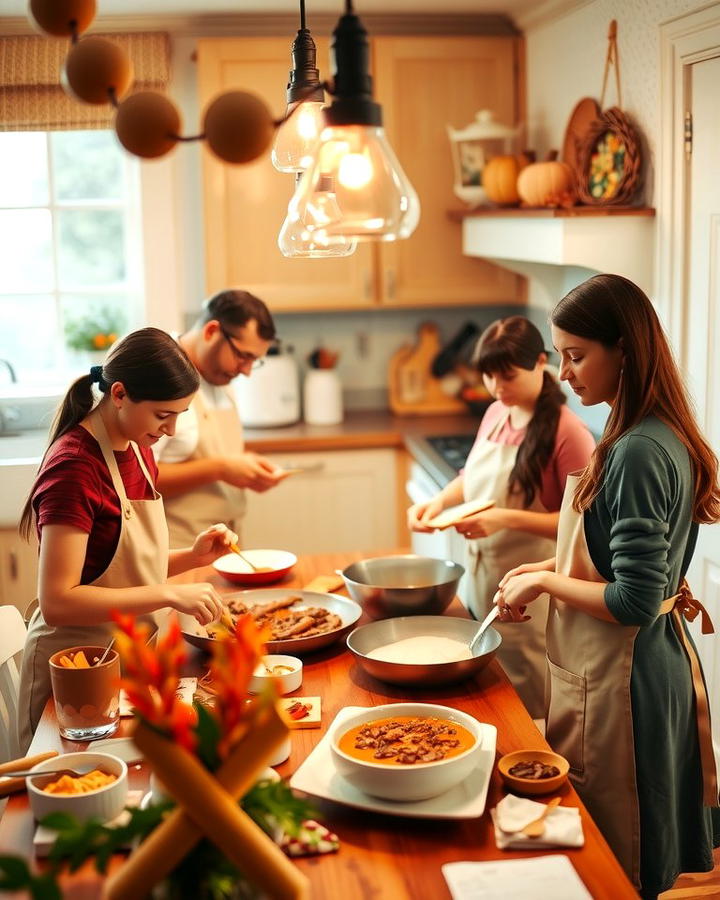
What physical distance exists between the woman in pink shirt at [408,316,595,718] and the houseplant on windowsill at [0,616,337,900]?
56.1 inches

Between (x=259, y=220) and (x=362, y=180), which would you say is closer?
(x=362, y=180)

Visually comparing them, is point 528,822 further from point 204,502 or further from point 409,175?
point 409,175

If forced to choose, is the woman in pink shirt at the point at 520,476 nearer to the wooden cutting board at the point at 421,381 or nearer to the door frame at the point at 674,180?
the door frame at the point at 674,180

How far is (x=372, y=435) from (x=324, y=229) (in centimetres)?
277

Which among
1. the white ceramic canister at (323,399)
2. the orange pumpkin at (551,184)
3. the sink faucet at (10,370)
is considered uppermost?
the orange pumpkin at (551,184)

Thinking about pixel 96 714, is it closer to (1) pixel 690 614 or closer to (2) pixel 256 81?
(1) pixel 690 614

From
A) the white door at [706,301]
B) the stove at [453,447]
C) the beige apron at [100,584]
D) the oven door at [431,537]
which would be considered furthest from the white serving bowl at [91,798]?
the stove at [453,447]

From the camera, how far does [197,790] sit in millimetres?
1075

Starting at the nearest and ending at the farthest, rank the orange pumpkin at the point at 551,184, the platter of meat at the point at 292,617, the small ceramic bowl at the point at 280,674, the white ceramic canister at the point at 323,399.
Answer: the small ceramic bowl at the point at 280,674 < the platter of meat at the point at 292,617 < the orange pumpkin at the point at 551,184 < the white ceramic canister at the point at 323,399

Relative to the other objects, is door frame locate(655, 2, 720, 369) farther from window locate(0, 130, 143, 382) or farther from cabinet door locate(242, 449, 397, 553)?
window locate(0, 130, 143, 382)

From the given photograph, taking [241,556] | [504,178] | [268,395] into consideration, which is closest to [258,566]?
[241,556]

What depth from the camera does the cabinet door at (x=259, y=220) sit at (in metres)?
4.04

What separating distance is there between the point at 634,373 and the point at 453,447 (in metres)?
2.00

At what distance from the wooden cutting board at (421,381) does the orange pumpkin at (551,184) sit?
1.20 m
